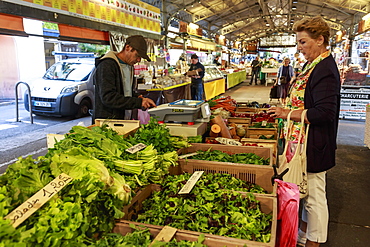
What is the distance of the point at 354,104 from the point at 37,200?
871cm

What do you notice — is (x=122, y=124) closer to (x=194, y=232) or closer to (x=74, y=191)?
(x=74, y=191)

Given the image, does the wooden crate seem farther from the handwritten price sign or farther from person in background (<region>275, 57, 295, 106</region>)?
person in background (<region>275, 57, 295, 106</region>)

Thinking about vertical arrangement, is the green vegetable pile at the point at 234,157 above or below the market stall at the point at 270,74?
below

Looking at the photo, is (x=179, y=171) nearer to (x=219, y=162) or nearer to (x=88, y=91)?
(x=219, y=162)

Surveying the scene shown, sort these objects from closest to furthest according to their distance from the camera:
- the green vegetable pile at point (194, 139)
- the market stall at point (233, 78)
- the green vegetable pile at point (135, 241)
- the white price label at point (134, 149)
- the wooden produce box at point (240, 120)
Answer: the green vegetable pile at point (135, 241), the white price label at point (134, 149), the green vegetable pile at point (194, 139), the wooden produce box at point (240, 120), the market stall at point (233, 78)

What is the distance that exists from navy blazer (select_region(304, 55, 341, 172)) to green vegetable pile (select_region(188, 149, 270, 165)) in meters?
0.39

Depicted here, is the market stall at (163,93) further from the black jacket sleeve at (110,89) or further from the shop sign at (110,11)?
the black jacket sleeve at (110,89)

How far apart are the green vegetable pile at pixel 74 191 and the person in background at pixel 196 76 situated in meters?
7.91

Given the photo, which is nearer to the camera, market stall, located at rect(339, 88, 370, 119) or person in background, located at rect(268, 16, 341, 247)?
person in background, located at rect(268, 16, 341, 247)

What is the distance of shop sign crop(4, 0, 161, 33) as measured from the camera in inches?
185

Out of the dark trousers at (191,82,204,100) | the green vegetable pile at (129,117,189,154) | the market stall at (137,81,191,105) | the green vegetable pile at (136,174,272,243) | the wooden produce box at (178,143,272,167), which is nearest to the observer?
the green vegetable pile at (136,174,272,243)

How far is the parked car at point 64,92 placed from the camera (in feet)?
26.9

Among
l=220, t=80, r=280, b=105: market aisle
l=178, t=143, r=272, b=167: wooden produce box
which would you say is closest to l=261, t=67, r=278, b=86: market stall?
l=220, t=80, r=280, b=105: market aisle

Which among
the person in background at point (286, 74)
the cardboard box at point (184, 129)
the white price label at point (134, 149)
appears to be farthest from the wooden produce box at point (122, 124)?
the person in background at point (286, 74)
